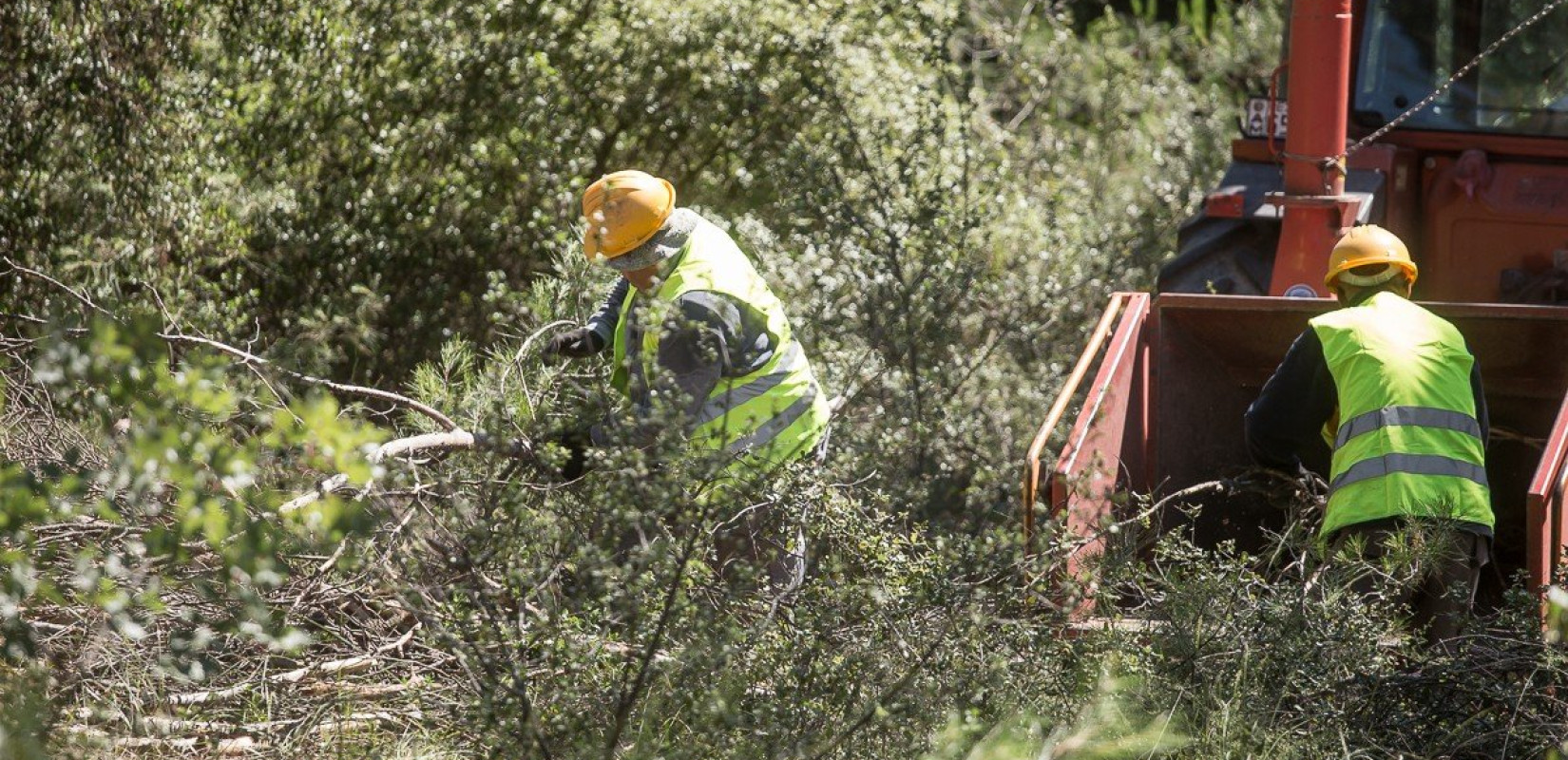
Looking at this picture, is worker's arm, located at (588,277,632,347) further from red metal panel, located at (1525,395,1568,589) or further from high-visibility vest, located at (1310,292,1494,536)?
red metal panel, located at (1525,395,1568,589)

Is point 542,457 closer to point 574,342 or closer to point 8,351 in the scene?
point 574,342

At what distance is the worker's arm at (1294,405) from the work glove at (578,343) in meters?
1.74

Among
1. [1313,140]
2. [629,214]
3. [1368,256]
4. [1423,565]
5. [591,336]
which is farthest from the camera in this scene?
[1313,140]

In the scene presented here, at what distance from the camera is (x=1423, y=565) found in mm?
3590

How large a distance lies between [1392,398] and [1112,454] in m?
0.79

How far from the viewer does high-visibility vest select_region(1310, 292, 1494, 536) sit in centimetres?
384

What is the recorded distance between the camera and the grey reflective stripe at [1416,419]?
386cm

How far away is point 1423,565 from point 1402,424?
0.41 meters

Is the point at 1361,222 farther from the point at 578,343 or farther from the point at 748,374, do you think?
the point at 578,343

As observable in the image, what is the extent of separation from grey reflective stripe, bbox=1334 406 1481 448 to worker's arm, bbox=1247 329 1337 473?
20cm

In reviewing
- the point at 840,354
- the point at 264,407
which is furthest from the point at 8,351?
the point at 840,354

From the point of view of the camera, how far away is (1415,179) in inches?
228

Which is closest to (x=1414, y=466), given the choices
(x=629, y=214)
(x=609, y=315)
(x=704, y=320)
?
(x=704, y=320)

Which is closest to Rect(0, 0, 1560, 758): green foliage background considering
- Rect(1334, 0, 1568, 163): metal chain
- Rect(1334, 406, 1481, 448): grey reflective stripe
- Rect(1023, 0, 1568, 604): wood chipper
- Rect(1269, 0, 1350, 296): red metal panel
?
Rect(1334, 406, 1481, 448): grey reflective stripe
